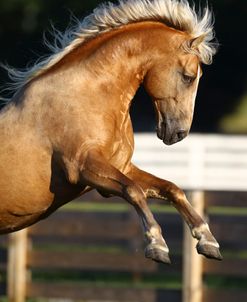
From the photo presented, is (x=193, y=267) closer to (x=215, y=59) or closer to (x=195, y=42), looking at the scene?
(x=195, y=42)

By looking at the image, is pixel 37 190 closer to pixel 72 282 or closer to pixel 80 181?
pixel 80 181

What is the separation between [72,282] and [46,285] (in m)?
0.28

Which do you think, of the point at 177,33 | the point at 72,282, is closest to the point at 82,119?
the point at 177,33

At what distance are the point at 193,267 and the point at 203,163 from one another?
1008mm

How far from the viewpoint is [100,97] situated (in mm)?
7250

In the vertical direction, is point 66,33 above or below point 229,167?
above

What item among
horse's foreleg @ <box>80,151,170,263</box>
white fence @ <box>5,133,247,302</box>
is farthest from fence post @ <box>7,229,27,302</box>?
horse's foreleg @ <box>80,151,170,263</box>

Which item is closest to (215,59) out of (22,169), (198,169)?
(198,169)

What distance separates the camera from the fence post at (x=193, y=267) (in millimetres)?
10430

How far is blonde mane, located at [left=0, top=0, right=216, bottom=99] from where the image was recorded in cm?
732

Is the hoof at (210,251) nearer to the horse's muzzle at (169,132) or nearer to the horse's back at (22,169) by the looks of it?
the horse's muzzle at (169,132)

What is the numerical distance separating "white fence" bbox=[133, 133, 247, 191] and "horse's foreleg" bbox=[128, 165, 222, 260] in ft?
10.1

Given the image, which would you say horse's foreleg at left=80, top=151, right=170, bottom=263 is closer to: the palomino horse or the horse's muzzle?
the palomino horse

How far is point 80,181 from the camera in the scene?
22.9 feet
